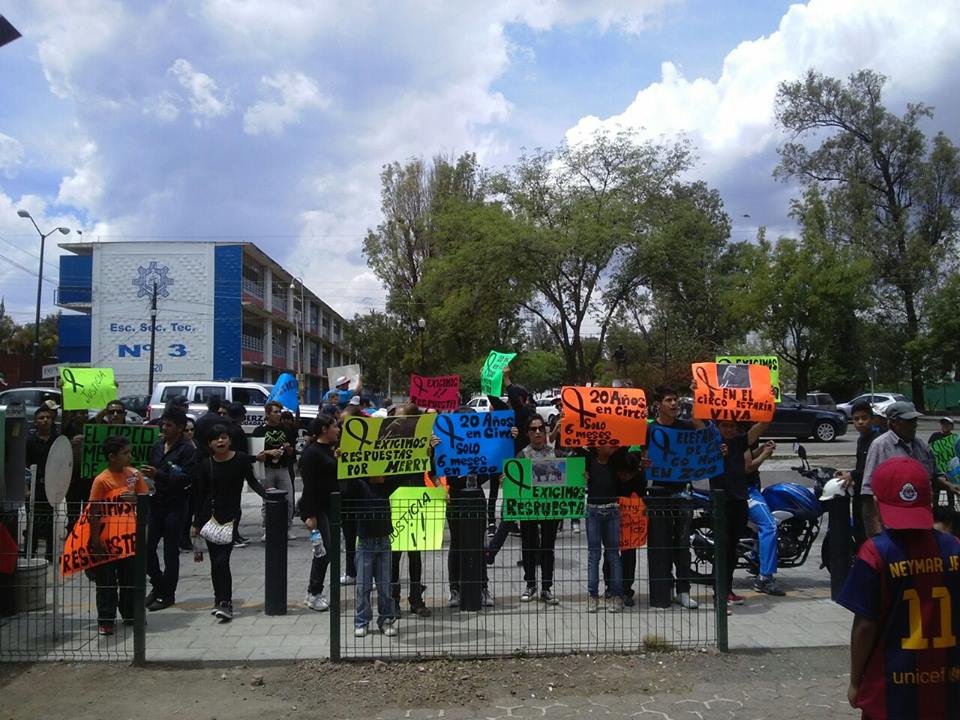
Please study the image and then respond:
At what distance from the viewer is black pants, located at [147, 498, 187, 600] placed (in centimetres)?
752

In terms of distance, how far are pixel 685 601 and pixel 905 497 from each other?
4380mm

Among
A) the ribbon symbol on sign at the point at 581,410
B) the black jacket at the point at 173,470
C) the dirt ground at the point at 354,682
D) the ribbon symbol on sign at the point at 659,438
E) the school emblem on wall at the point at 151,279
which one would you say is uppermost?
the school emblem on wall at the point at 151,279

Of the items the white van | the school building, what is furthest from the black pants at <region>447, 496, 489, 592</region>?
the school building

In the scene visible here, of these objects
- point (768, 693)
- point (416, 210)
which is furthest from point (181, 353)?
point (768, 693)

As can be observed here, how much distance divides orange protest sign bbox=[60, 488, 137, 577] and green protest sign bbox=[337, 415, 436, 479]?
169 centimetres

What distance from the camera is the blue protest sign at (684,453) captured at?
7414 mm

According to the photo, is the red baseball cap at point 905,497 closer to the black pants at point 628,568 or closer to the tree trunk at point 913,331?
the black pants at point 628,568

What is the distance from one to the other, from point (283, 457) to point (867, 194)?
44.1m

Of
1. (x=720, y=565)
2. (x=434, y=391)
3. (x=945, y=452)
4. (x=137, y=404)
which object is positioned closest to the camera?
(x=720, y=565)

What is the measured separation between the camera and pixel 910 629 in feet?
9.72

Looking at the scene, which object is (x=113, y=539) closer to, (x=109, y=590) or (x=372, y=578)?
(x=109, y=590)

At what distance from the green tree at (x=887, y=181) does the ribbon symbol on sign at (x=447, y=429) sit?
139 ft

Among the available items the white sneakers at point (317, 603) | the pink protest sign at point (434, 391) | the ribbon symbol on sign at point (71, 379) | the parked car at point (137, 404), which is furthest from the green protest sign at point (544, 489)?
the parked car at point (137, 404)

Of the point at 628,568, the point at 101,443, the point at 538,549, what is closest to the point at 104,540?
the point at 101,443
